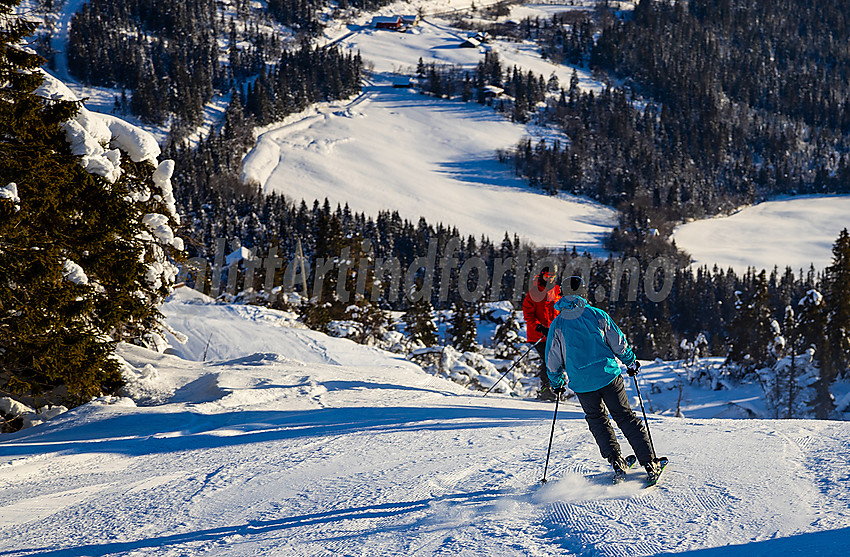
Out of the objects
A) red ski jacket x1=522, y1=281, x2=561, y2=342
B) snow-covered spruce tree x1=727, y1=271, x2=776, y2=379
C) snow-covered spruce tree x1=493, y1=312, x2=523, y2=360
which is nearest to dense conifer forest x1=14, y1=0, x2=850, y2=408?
snow-covered spruce tree x1=727, y1=271, x2=776, y2=379

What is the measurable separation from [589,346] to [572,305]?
13.9 inches

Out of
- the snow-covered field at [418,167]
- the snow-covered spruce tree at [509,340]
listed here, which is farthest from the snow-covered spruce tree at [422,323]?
the snow-covered field at [418,167]

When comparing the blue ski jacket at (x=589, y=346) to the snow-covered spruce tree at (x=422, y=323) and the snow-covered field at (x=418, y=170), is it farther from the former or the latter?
the snow-covered field at (x=418, y=170)

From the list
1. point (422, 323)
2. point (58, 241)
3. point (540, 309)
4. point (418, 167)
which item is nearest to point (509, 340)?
point (422, 323)

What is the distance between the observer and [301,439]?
24.1 ft

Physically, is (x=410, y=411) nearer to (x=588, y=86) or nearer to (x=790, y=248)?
(x=790, y=248)

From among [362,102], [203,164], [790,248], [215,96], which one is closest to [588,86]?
[362,102]

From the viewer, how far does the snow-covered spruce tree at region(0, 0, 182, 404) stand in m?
7.84

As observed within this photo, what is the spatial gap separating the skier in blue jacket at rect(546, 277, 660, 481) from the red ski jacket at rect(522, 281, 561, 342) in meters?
3.12

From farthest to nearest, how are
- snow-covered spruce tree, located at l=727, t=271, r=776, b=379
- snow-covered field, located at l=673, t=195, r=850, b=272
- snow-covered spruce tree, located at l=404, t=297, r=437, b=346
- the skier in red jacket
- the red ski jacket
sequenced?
snow-covered field, located at l=673, t=195, r=850, b=272 → snow-covered spruce tree, located at l=727, t=271, r=776, b=379 → snow-covered spruce tree, located at l=404, t=297, r=437, b=346 → the red ski jacket → the skier in red jacket

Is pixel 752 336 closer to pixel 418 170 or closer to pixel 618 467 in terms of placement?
pixel 618 467

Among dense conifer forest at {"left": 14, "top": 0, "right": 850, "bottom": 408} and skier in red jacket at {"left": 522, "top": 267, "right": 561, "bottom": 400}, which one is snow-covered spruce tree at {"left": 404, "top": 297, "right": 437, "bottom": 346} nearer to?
dense conifer forest at {"left": 14, "top": 0, "right": 850, "bottom": 408}

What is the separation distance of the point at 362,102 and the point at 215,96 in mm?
34787

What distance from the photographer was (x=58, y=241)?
8.41 meters
